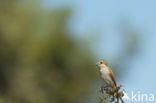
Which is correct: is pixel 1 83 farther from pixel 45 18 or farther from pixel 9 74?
pixel 45 18

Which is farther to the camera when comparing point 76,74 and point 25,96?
point 76,74

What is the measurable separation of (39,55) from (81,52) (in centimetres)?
189

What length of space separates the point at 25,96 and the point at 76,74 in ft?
9.78

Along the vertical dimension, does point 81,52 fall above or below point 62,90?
above

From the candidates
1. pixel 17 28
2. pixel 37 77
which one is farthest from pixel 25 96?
pixel 17 28

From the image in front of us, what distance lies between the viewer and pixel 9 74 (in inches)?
1123

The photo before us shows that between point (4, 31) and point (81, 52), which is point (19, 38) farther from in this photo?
point (81, 52)

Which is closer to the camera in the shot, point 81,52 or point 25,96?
point 25,96

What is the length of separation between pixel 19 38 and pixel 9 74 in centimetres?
153

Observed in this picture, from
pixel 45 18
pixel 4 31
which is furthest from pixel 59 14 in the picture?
pixel 4 31

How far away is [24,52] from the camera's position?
2906cm

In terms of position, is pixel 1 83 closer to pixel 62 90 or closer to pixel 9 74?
pixel 9 74

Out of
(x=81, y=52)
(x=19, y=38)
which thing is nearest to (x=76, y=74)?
(x=81, y=52)

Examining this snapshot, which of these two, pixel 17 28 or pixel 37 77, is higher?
pixel 17 28
